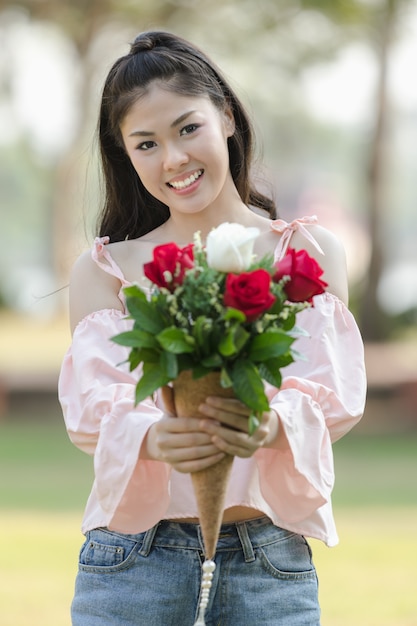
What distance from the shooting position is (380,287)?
15.7m

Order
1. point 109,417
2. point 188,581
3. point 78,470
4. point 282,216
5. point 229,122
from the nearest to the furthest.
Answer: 1. point 109,417
2. point 188,581
3. point 229,122
4. point 282,216
5. point 78,470

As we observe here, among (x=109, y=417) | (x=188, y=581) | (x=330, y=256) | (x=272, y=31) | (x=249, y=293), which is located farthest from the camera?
(x=272, y=31)

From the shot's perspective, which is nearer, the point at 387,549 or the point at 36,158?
the point at 387,549

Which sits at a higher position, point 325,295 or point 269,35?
point 269,35

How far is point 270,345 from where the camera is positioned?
2346 millimetres

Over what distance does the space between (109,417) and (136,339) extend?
1.13 feet

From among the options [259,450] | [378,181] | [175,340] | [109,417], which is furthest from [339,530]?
[378,181]

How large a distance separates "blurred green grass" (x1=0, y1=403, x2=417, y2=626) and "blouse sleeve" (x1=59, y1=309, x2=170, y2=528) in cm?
340

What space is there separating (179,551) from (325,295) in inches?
26.9

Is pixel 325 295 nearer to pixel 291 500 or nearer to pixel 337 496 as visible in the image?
pixel 291 500

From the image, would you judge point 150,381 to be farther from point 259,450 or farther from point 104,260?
point 104,260

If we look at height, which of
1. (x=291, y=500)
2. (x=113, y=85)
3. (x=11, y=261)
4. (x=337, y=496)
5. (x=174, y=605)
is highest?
(x=11, y=261)

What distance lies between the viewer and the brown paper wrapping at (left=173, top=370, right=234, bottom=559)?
94.7 inches

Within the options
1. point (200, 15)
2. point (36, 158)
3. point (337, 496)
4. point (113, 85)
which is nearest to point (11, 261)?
point (36, 158)
